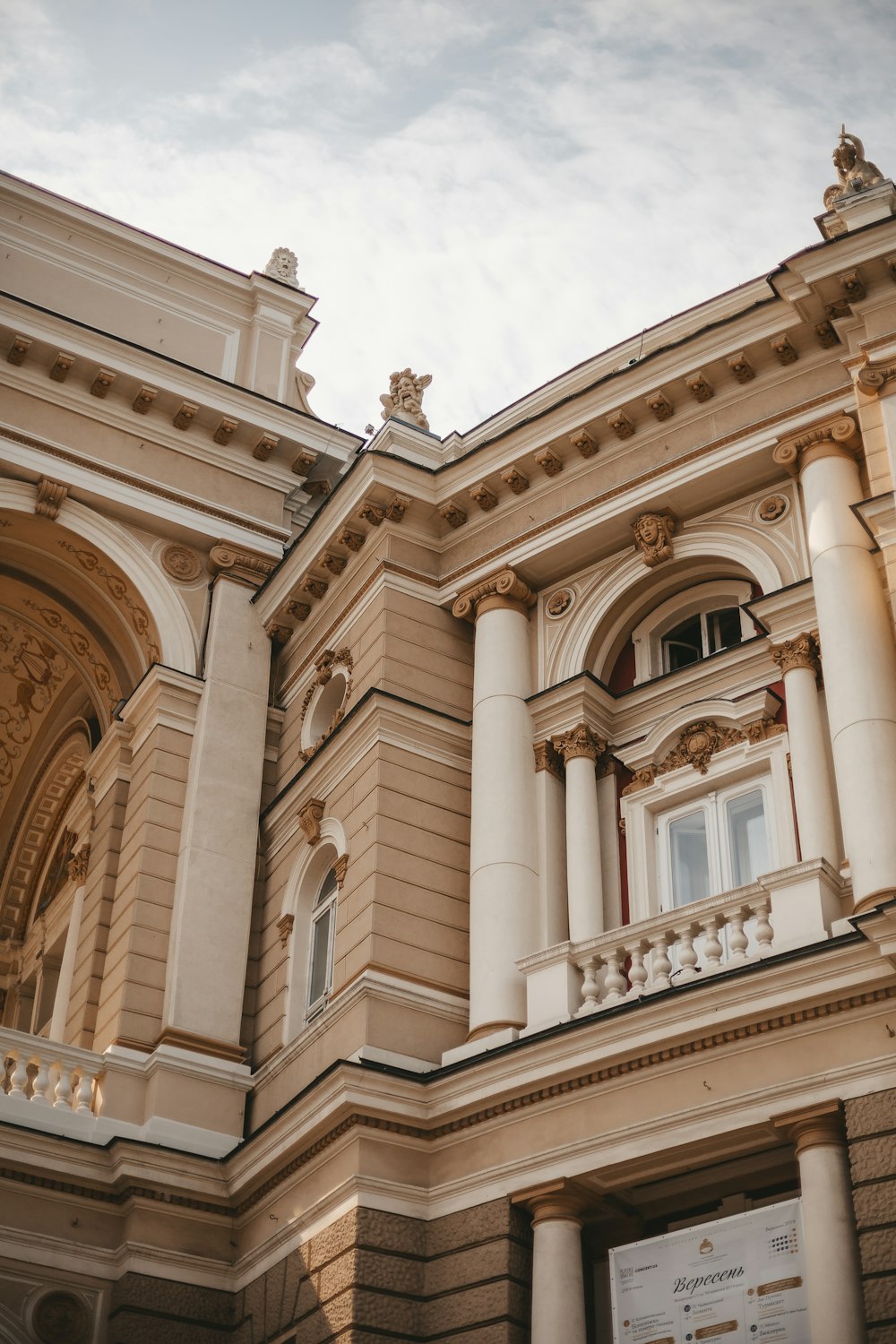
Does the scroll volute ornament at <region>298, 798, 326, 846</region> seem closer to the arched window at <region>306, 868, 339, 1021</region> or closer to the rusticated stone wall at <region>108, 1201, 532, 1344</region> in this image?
the arched window at <region>306, 868, 339, 1021</region>

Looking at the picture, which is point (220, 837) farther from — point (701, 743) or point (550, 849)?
point (701, 743)

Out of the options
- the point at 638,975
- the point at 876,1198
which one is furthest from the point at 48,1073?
the point at 876,1198

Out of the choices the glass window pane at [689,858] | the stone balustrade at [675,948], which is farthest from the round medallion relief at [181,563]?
the stone balustrade at [675,948]

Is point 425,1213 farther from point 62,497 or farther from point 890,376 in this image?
point 62,497

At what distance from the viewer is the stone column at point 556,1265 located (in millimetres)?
13875

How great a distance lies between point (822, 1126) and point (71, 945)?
1122 cm

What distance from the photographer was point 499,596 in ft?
63.6

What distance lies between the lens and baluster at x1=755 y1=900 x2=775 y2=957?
46.9 ft

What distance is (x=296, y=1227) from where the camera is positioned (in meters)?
16.1

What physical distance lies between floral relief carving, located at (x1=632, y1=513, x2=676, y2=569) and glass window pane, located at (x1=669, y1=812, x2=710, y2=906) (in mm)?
2976

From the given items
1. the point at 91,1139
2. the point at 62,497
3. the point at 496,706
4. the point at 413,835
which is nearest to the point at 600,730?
the point at 496,706

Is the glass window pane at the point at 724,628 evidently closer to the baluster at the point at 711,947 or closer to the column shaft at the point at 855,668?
the column shaft at the point at 855,668

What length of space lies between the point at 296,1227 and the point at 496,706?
5621 millimetres

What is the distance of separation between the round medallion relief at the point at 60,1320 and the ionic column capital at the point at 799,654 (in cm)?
917
